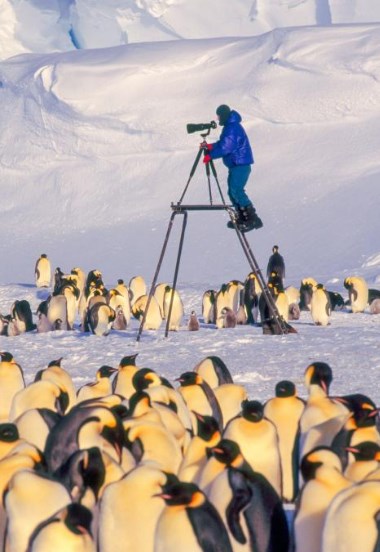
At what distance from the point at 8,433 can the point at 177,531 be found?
1.36 meters

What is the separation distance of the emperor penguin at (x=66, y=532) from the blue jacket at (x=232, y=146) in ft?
19.2

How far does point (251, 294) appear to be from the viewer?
1373 centimetres

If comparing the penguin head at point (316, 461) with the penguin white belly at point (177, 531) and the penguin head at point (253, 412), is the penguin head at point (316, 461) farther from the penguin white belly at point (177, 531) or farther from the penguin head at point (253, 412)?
the penguin head at point (253, 412)

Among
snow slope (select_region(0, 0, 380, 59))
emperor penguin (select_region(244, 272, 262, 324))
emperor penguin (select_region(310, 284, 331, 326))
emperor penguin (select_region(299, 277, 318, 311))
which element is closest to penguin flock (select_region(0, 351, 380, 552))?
emperor penguin (select_region(310, 284, 331, 326))

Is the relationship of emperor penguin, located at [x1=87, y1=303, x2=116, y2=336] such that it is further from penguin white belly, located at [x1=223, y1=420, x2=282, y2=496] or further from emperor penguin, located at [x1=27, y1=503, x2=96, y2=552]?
emperor penguin, located at [x1=27, y1=503, x2=96, y2=552]

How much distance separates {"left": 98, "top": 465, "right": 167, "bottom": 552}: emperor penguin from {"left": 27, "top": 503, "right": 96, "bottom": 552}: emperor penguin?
0.84 feet

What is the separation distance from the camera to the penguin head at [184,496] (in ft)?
13.2

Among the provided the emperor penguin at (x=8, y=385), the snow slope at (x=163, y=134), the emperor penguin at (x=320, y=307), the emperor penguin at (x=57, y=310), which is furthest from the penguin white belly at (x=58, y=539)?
the snow slope at (x=163, y=134)

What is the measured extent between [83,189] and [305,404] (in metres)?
26.3

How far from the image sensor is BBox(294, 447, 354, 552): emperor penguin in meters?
4.27

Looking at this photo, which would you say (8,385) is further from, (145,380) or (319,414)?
(319,414)

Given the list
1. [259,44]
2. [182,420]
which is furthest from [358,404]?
[259,44]

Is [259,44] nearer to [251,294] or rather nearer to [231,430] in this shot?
[251,294]

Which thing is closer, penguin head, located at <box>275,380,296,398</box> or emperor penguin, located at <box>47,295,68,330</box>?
penguin head, located at <box>275,380,296,398</box>
